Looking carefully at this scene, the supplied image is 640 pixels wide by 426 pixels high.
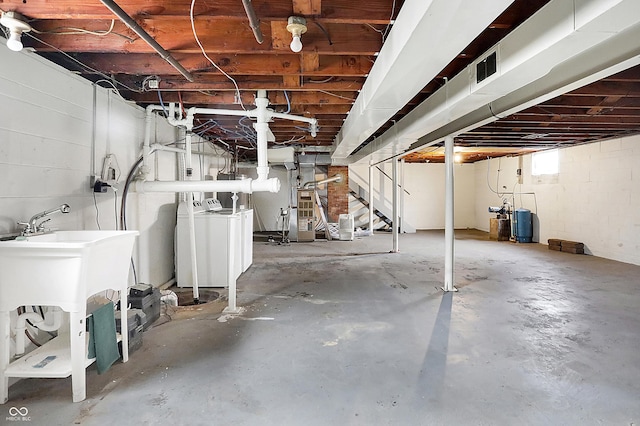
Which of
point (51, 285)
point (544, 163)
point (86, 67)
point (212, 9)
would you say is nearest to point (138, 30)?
point (212, 9)

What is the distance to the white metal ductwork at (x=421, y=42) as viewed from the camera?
1.32 m

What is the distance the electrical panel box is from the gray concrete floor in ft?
11.6

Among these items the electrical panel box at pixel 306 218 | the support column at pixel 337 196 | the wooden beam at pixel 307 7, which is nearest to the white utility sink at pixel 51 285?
the wooden beam at pixel 307 7

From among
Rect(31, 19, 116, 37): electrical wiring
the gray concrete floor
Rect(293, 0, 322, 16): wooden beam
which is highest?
Rect(31, 19, 116, 37): electrical wiring

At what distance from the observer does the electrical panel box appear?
25.4 ft

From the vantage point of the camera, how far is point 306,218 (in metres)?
7.76

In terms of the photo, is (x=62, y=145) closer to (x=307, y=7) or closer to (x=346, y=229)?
(x=307, y=7)

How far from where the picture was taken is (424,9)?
133 cm

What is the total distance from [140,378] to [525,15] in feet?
10.5

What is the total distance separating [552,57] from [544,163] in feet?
22.7

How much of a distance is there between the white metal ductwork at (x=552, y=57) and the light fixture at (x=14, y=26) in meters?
2.65

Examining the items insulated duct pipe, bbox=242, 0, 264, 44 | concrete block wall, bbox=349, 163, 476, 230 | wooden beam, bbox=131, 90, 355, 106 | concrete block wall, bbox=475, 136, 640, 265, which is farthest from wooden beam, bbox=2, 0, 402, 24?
concrete block wall, bbox=349, 163, 476, 230

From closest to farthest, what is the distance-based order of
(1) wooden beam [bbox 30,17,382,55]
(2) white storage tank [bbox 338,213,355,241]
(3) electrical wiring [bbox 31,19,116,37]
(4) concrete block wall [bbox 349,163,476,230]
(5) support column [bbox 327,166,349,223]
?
(3) electrical wiring [bbox 31,19,116,37], (1) wooden beam [bbox 30,17,382,55], (2) white storage tank [bbox 338,213,355,241], (5) support column [bbox 327,166,349,223], (4) concrete block wall [bbox 349,163,476,230]

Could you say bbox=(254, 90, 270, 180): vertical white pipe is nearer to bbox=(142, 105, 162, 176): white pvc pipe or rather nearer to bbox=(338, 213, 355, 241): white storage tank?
bbox=(142, 105, 162, 176): white pvc pipe
